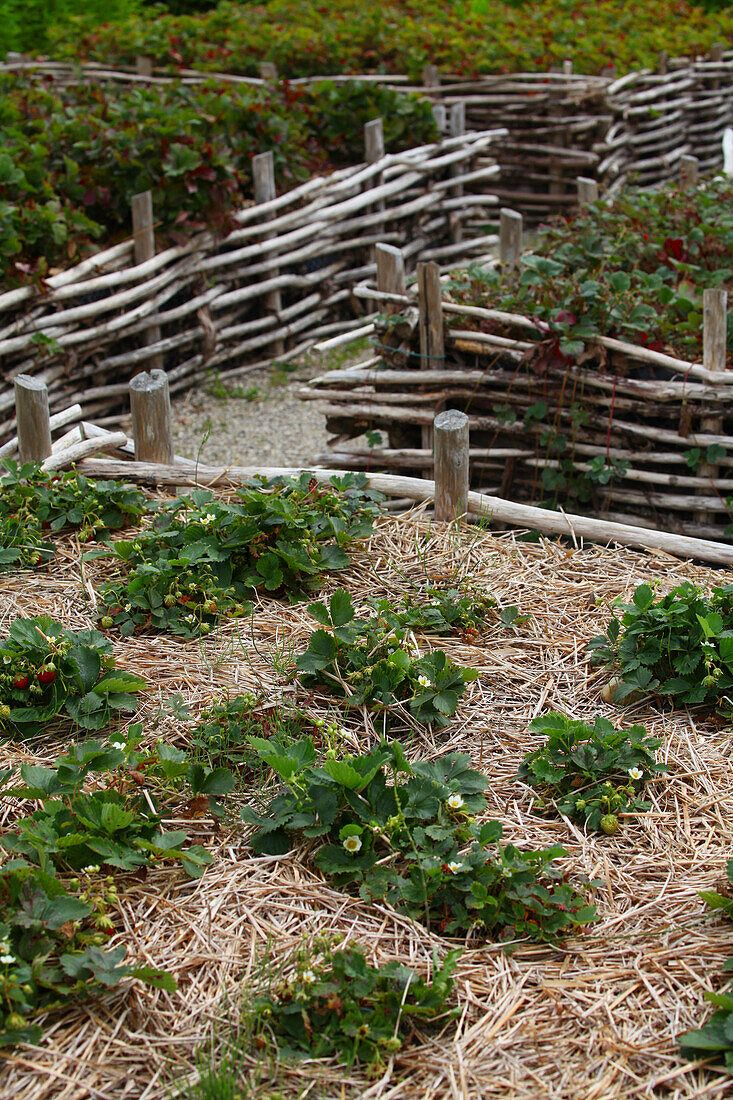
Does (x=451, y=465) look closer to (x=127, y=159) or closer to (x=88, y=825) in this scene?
(x=88, y=825)

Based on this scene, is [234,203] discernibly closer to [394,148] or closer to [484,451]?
[394,148]

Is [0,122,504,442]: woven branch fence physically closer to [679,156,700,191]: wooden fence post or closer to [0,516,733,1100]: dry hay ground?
[679,156,700,191]: wooden fence post

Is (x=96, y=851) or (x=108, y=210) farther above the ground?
(x=108, y=210)

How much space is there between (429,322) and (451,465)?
135cm

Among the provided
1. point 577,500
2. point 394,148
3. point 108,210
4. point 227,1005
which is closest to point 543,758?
point 227,1005

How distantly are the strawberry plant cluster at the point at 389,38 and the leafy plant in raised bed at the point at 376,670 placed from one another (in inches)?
360

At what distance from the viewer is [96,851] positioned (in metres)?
2.20

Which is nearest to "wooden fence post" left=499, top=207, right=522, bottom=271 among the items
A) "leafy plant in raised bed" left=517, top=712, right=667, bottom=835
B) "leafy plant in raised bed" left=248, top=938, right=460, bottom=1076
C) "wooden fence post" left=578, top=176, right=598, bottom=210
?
"wooden fence post" left=578, top=176, right=598, bottom=210

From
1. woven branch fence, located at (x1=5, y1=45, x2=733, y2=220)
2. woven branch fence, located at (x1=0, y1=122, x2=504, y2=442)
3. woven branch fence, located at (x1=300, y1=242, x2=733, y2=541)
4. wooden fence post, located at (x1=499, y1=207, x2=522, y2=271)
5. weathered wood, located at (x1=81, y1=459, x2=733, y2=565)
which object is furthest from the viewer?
woven branch fence, located at (x1=5, y1=45, x2=733, y2=220)

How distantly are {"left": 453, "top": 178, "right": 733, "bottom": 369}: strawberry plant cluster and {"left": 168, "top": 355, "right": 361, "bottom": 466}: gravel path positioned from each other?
1.68 m

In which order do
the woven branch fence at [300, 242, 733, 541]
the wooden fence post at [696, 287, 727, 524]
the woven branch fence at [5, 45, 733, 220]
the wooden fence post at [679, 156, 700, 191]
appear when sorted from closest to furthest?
the wooden fence post at [696, 287, 727, 524], the woven branch fence at [300, 242, 733, 541], the wooden fence post at [679, 156, 700, 191], the woven branch fence at [5, 45, 733, 220]

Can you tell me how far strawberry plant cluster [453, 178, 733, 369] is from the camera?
4.58 m

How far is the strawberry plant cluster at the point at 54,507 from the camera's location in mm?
3635

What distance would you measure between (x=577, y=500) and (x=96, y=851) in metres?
3.23
